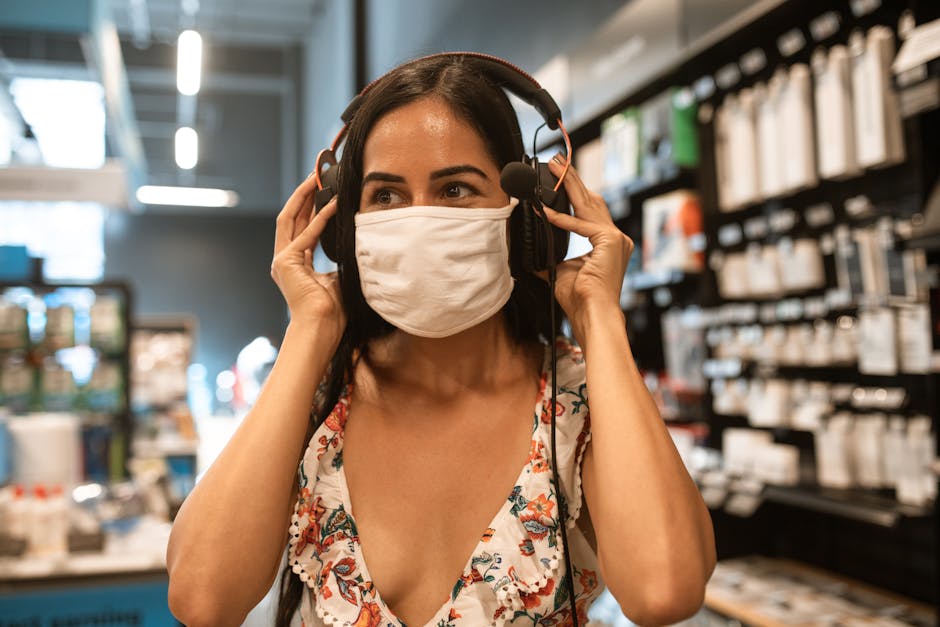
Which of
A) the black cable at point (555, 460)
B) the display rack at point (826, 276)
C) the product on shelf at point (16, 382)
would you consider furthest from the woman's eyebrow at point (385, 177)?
the product on shelf at point (16, 382)

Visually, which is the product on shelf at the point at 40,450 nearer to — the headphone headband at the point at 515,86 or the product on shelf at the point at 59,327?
the product on shelf at the point at 59,327

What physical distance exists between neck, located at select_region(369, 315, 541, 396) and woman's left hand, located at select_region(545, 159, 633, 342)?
0.13m

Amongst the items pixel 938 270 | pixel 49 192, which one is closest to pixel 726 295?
pixel 938 270

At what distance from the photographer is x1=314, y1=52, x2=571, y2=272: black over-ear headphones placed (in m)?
1.17

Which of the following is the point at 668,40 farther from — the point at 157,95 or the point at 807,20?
the point at 157,95

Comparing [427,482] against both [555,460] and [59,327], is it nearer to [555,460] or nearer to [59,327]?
[555,460]

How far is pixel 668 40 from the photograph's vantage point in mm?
3154

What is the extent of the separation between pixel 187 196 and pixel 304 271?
1556 centimetres

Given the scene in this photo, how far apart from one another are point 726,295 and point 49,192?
5.30 m

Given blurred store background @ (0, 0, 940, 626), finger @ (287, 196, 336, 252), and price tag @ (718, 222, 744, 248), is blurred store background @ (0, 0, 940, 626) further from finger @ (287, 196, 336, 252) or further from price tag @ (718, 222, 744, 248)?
finger @ (287, 196, 336, 252)

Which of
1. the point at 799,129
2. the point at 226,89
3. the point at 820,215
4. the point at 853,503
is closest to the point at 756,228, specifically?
the point at 820,215

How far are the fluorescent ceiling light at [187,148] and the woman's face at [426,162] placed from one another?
12958mm

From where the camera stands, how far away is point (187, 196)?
1570 centimetres

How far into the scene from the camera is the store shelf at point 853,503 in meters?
2.33
